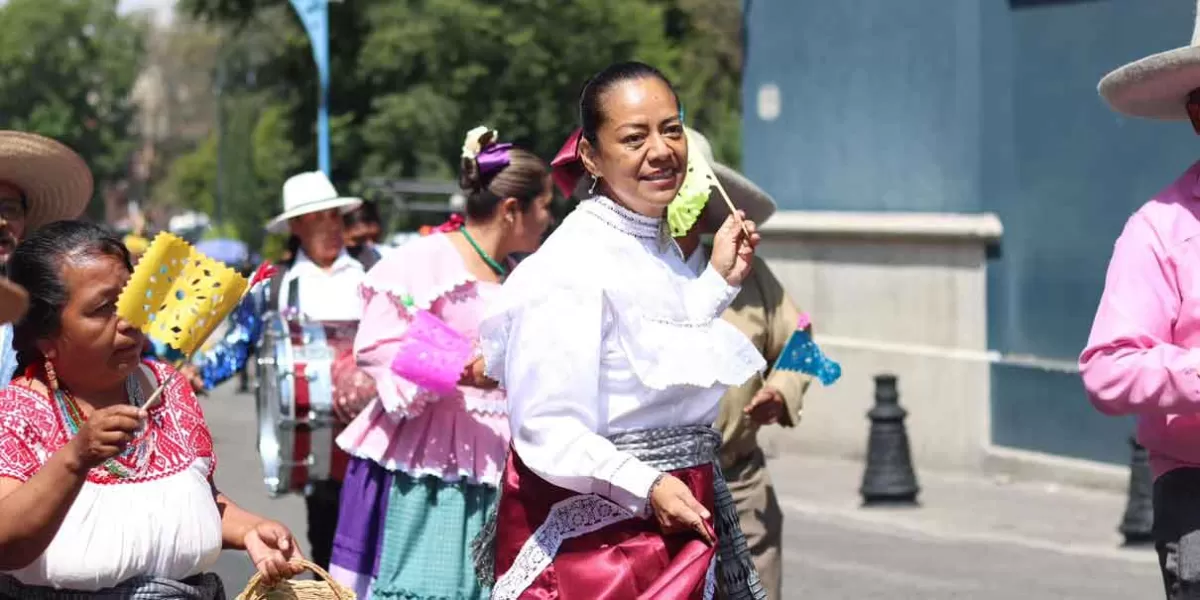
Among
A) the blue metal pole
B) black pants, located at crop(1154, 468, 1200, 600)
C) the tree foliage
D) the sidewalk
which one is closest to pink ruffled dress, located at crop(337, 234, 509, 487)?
black pants, located at crop(1154, 468, 1200, 600)

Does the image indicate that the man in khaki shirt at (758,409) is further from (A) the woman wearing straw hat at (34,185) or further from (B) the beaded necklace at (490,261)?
(A) the woman wearing straw hat at (34,185)

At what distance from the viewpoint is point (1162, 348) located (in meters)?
4.80

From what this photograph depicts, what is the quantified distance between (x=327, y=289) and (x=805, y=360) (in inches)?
137

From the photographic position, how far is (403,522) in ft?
21.8

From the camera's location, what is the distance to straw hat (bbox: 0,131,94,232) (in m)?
5.70

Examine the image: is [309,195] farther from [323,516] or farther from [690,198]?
[690,198]

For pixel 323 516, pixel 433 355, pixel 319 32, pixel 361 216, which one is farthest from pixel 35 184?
pixel 319 32

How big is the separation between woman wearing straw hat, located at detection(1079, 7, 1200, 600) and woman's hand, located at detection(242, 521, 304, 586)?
1894mm

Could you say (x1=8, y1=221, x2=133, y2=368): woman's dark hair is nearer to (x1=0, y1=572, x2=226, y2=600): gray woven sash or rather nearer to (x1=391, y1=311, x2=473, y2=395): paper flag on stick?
(x1=0, y1=572, x2=226, y2=600): gray woven sash

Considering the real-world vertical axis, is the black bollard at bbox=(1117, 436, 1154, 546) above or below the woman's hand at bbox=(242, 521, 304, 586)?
below

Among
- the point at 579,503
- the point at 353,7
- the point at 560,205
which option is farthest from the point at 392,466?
the point at 353,7

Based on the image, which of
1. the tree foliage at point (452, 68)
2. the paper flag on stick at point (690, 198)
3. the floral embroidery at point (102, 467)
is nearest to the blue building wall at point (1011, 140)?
the paper flag on stick at point (690, 198)

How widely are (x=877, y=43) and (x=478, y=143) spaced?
31.1 ft

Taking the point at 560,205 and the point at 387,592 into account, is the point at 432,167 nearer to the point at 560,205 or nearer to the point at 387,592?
the point at 560,205
